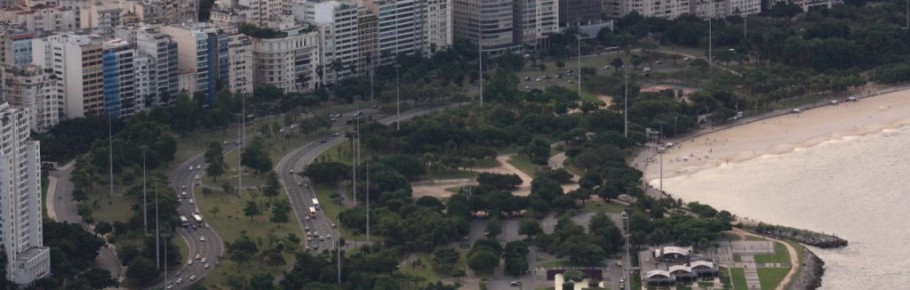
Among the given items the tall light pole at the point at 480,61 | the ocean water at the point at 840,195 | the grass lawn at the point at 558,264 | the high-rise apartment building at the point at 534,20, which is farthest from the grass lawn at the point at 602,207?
the high-rise apartment building at the point at 534,20

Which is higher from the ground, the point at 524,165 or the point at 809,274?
the point at 524,165

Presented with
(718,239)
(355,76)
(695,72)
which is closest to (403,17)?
(355,76)

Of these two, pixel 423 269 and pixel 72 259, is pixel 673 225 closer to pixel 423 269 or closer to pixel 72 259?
pixel 423 269

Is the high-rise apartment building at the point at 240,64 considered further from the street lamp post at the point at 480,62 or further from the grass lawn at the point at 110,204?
the grass lawn at the point at 110,204

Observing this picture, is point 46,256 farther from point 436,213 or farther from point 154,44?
point 154,44

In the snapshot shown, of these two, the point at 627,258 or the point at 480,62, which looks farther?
the point at 480,62

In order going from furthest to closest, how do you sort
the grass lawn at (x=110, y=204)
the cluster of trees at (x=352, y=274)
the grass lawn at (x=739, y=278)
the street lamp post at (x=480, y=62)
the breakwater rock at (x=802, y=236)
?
the street lamp post at (x=480, y=62)
the grass lawn at (x=110, y=204)
the breakwater rock at (x=802, y=236)
the grass lawn at (x=739, y=278)
the cluster of trees at (x=352, y=274)

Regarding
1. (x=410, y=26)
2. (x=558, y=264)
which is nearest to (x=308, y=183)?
(x=558, y=264)

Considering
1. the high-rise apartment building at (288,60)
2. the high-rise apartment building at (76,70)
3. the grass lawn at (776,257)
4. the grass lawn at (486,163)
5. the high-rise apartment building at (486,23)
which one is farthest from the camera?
the high-rise apartment building at (486,23)
